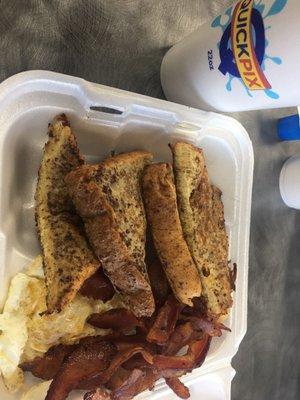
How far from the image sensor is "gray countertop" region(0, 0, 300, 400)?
1.22 metres

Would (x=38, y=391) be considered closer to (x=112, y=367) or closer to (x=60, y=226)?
(x=112, y=367)

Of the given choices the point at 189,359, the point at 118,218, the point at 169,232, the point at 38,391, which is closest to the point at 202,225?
the point at 169,232

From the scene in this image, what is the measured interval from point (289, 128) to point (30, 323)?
1093 mm

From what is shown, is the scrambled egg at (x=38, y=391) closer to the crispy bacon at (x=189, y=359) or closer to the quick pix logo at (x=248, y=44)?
the crispy bacon at (x=189, y=359)

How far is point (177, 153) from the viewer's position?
48.2 inches

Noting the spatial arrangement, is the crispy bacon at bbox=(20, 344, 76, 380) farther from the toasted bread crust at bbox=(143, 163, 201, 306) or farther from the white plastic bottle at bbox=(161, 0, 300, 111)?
the white plastic bottle at bbox=(161, 0, 300, 111)

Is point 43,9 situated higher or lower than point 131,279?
higher

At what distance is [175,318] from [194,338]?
0.38 feet

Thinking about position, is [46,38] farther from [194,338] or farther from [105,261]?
[194,338]

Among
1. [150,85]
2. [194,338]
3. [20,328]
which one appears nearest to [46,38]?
[150,85]

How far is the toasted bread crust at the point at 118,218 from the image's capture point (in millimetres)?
1006

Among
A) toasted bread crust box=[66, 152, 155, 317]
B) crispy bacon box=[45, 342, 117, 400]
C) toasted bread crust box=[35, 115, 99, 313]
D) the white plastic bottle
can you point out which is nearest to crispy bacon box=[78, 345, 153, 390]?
crispy bacon box=[45, 342, 117, 400]

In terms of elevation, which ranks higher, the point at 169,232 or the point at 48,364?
the point at 169,232

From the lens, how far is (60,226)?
1062mm
